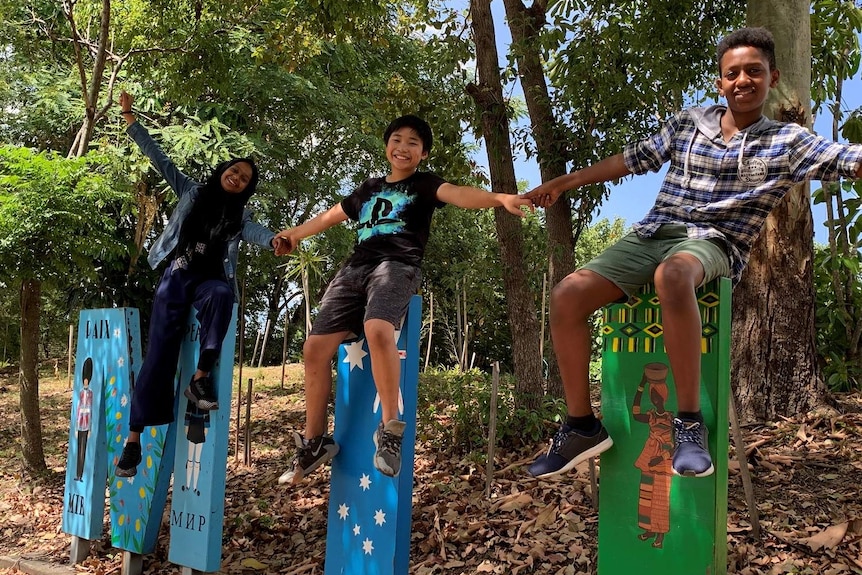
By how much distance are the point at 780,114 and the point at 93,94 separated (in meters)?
5.53

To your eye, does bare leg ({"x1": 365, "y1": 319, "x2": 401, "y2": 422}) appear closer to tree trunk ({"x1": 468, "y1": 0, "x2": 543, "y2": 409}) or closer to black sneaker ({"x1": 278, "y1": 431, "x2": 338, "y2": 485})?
black sneaker ({"x1": 278, "y1": 431, "x2": 338, "y2": 485})

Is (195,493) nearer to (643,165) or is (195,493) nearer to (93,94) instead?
(643,165)

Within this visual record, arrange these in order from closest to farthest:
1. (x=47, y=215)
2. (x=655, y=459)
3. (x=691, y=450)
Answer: (x=691, y=450) → (x=655, y=459) → (x=47, y=215)

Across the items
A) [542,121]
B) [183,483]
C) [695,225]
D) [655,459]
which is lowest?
[183,483]

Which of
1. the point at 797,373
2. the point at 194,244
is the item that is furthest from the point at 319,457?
the point at 797,373

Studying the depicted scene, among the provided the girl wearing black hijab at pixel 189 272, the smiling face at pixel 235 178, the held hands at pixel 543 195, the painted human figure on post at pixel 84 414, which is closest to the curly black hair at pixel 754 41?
the held hands at pixel 543 195

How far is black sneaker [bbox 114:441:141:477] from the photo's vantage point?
439 cm

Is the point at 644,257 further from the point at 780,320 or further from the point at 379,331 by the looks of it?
the point at 780,320

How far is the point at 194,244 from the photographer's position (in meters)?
4.30

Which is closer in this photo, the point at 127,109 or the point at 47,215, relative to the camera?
the point at 127,109

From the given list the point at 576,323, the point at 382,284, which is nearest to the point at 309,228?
the point at 382,284

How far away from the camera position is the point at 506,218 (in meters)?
5.66

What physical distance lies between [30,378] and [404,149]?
202 inches

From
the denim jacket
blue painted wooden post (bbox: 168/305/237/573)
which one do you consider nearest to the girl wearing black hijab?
the denim jacket
